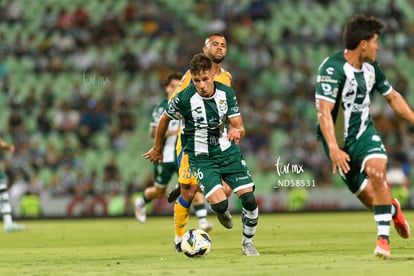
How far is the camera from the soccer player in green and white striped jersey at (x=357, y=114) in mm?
10453

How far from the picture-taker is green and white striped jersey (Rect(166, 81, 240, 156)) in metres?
12.0

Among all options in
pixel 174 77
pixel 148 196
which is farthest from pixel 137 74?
pixel 174 77

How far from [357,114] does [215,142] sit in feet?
7.05

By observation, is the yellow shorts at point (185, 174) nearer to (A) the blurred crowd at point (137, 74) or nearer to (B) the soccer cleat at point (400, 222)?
(B) the soccer cleat at point (400, 222)

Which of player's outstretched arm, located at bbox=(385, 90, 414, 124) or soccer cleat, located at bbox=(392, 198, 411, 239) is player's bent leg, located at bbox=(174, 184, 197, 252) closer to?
soccer cleat, located at bbox=(392, 198, 411, 239)

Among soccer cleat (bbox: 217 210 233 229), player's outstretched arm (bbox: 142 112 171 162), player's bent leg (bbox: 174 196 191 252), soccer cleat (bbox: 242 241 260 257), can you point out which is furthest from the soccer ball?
player's bent leg (bbox: 174 196 191 252)

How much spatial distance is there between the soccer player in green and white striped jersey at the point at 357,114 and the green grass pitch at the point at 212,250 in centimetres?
70

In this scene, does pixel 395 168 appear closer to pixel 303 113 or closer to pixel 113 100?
pixel 303 113

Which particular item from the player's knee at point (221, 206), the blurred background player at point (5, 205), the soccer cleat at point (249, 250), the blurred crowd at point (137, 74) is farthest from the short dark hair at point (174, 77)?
the blurred crowd at point (137, 74)

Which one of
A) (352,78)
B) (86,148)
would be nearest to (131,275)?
(352,78)

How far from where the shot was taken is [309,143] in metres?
26.5

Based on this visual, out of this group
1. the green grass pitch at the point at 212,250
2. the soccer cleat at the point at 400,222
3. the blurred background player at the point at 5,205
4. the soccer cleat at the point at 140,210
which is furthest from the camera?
the blurred background player at the point at 5,205

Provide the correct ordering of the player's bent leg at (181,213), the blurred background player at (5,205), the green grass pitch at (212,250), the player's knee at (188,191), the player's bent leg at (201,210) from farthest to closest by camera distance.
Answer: the blurred background player at (5,205) → the player's bent leg at (201,210) → the player's bent leg at (181,213) → the player's knee at (188,191) → the green grass pitch at (212,250)

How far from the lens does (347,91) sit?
10.6m
